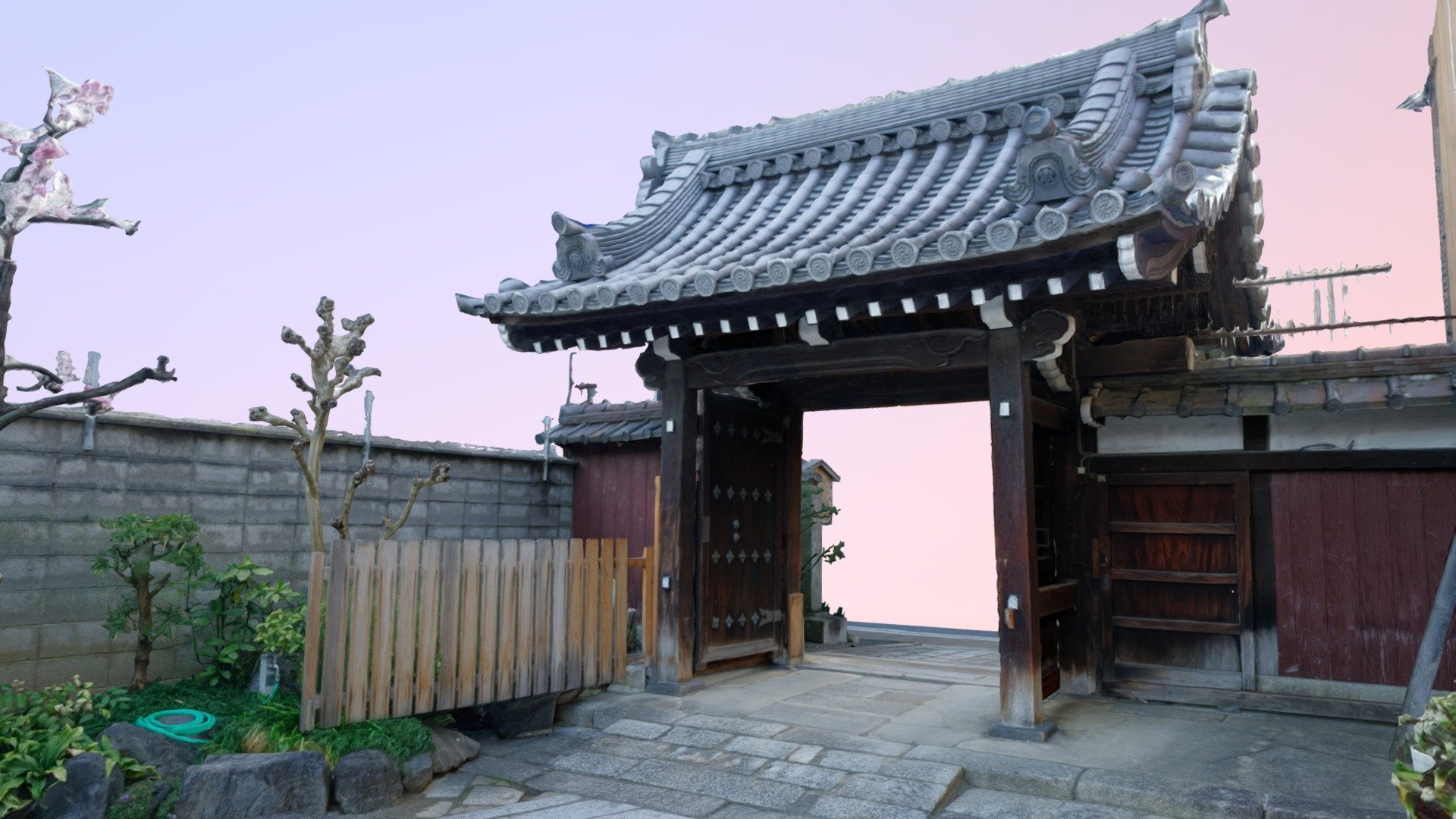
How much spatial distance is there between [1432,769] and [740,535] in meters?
6.18

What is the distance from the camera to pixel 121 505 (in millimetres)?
7406

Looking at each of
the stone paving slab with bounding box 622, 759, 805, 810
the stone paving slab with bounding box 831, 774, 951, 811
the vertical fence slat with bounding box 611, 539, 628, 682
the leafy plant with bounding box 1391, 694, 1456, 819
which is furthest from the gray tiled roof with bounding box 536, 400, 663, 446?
the leafy plant with bounding box 1391, 694, 1456, 819

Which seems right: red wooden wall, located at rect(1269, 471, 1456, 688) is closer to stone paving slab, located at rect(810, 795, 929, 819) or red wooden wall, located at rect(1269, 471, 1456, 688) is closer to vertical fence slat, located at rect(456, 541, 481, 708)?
stone paving slab, located at rect(810, 795, 929, 819)

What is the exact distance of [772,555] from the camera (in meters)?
9.73

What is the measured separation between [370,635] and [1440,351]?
7995mm

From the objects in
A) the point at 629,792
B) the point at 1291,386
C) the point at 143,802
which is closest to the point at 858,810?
the point at 629,792

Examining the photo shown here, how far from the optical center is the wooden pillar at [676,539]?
26.8 ft

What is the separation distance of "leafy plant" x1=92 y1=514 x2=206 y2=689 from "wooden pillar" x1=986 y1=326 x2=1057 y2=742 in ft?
19.5

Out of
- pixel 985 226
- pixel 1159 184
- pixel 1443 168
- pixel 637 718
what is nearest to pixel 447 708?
pixel 637 718

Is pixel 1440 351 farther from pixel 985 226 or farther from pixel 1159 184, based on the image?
pixel 985 226

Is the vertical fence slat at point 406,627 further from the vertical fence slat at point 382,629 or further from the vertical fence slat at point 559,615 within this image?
the vertical fence slat at point 559,615

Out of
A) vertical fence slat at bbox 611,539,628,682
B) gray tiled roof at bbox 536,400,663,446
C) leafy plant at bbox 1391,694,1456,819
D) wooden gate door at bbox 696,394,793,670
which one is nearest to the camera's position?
leafy plant at bbox 1391,694,1456,819

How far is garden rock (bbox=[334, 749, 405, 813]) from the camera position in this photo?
5820 millimetres

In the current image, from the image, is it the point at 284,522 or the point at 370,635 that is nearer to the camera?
the point at 370,635
